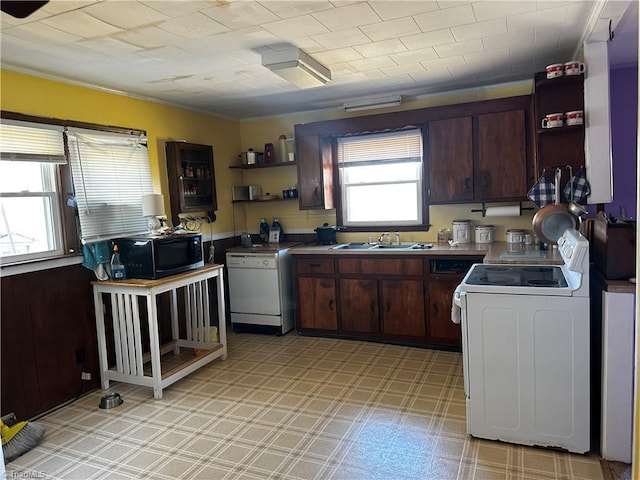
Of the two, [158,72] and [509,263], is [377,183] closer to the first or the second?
[509,263]

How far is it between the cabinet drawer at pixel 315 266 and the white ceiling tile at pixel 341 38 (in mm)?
2082

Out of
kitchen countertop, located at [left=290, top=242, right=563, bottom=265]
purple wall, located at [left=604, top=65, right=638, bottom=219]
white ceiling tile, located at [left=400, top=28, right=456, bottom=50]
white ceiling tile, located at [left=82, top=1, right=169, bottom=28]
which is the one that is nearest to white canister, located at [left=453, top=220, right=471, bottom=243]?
kitchen countertop, located at [left=290, top=242, right=563, bottom=265]

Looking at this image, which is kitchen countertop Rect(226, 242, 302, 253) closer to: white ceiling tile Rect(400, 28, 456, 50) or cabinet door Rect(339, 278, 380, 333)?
cabinet door Rect(339, 278, 380, 333)

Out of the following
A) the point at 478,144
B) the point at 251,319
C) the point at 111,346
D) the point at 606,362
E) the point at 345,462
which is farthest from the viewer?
the point at 251,319

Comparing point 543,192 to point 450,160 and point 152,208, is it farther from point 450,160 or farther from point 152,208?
point 152,208

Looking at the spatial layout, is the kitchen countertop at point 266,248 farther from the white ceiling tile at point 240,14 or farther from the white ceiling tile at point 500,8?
the white ceiling tile at point 500,8

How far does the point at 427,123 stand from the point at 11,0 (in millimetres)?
3626

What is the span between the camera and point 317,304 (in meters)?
4.52

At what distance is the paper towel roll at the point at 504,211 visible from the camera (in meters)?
4.08

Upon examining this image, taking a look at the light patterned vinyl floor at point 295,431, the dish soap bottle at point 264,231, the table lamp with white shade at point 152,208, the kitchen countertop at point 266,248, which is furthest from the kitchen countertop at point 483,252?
the table lamp with white shade at point 152,208

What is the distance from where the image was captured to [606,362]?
7.47ft

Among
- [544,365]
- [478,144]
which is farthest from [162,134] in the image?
[544,365]

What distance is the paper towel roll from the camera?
4.08 meters

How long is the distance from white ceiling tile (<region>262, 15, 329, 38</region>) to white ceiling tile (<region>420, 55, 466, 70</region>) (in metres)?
1.12
